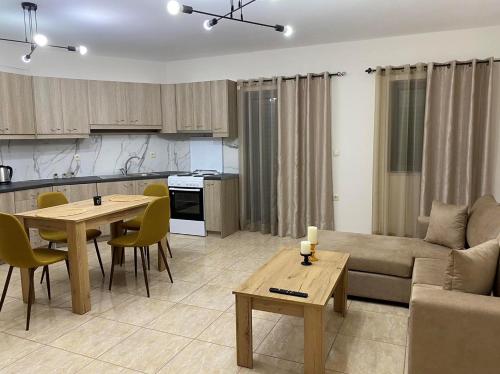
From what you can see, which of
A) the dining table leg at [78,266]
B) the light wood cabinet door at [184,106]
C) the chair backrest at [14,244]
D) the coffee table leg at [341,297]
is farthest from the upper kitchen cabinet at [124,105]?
the coffee table leg at [341,297]

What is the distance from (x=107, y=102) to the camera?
5.35 meters

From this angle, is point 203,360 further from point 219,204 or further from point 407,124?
point 407,124

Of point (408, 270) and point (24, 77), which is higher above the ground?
point (24, 77)

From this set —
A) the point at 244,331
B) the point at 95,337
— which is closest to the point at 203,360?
the point at 244,331

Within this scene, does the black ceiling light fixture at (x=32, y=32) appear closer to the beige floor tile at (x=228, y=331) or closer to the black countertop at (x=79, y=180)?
the black countertop at (x=79, y=180)

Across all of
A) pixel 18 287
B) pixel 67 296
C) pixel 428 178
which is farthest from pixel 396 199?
pixel 18 287

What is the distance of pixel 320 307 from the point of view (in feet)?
6.80

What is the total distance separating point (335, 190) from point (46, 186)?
381 centimetres

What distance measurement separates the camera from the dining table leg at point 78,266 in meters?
3.03

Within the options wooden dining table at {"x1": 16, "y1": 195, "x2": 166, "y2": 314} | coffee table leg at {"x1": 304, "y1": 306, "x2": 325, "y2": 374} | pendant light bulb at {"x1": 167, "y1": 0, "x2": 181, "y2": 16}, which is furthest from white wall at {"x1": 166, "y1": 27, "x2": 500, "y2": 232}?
coffee table leg at {"x1": 304, "y1": 306, "x2": 325, "y2": 374}

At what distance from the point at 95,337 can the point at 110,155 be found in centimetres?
360

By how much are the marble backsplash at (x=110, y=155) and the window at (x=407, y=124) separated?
2330 millimetres

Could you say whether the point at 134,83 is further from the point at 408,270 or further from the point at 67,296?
the point at 408,270

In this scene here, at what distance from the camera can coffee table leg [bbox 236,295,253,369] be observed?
2.27m
